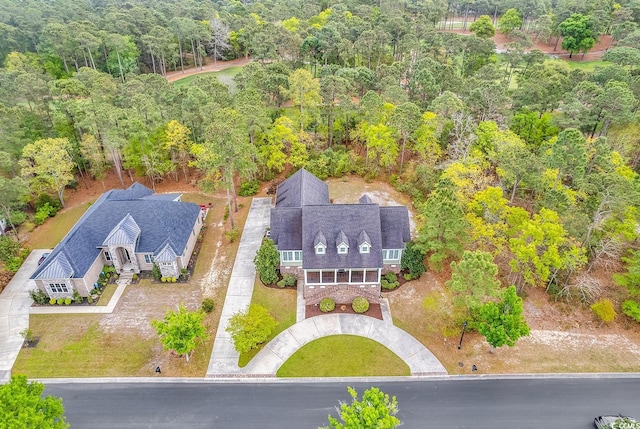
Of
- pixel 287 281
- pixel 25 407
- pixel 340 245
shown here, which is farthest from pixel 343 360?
pixel 25 407

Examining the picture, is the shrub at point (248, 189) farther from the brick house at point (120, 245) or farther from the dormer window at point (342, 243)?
the dormer window at point (342, 243)

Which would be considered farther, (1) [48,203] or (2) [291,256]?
(1) [48,203]

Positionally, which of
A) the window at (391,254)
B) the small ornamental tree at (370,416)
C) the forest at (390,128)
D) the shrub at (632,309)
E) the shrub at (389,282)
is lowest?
the shrub at (389,282)

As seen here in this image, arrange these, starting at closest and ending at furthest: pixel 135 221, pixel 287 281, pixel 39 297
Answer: pixel 39 297, pixel 287 281, pixel 135 221

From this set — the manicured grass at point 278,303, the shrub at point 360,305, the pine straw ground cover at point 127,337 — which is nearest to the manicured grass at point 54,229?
the pine straw ground cover at point 127,337

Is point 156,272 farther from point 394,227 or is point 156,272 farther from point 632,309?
point 632,309

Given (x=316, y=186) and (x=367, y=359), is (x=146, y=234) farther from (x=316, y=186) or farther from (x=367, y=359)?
(x=367, y=359)
